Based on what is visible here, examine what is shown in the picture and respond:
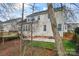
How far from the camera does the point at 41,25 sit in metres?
1.32

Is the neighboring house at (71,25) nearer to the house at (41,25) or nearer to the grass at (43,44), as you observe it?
the house at (41,25)

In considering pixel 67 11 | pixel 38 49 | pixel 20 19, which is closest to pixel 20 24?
pixel 20 19

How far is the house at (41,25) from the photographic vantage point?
132 cm

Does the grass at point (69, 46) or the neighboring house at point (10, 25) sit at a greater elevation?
the neighboring house at point (10, 25)

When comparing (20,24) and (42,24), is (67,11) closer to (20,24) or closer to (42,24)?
(42,24)

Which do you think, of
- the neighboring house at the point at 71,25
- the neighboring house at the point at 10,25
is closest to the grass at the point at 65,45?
the neighboring house at the point at 71,25

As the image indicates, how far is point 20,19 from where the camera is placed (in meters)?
1.34

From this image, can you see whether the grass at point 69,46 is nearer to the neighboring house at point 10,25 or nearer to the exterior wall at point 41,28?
the exterior wall at point 41,28

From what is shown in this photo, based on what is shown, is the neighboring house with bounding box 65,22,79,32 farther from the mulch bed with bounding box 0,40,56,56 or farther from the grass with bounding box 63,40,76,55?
the mulch bed with bounding box 0,40,56,56

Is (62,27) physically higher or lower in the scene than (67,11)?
lower

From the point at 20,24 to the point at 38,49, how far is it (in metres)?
0.27

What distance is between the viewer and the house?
1.32m

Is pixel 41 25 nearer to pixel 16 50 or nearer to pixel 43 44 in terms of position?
pixel 43 44

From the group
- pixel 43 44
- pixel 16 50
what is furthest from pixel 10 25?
pixel 43 44
